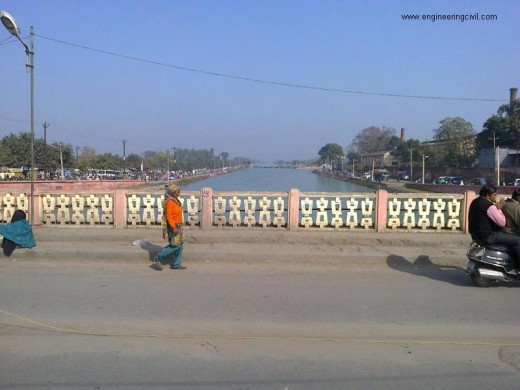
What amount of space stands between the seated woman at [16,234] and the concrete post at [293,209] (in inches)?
223

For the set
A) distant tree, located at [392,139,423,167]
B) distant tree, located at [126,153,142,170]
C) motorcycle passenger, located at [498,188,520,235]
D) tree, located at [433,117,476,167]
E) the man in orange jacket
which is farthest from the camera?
distant tree, located at [126,153,142,170]

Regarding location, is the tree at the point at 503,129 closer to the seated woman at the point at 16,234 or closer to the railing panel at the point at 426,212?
the railing panel at the point at 426,212

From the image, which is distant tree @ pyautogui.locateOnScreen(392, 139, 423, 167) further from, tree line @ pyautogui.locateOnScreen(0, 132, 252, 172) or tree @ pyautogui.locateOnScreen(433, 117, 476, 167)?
tree line @ pyautogui.locateOnScreen(0, 132, 252, 172)

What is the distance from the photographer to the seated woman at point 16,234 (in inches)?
345

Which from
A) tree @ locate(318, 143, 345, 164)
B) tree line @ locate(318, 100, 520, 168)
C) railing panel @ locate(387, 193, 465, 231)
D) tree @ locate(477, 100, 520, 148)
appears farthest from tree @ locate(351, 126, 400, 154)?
railing panel @ locate(387, 193, 465, 231)

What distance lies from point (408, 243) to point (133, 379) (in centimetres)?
752

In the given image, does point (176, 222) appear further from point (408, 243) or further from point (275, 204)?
point (408, 243)

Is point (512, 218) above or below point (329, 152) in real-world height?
below

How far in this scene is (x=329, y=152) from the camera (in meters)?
186

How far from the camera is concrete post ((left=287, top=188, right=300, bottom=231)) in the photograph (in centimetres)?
1070

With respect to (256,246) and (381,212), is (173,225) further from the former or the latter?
(381,212)

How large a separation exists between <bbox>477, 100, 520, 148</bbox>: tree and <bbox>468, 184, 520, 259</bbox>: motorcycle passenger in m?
67.1

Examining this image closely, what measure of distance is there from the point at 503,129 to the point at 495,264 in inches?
2868

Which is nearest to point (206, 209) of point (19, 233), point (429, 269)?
point (19, 233)
